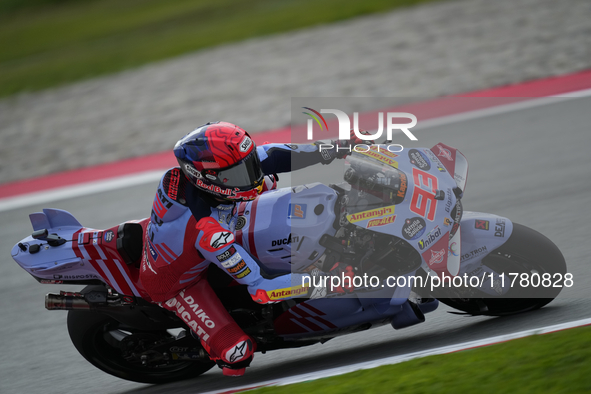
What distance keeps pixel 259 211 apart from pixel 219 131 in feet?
1.68

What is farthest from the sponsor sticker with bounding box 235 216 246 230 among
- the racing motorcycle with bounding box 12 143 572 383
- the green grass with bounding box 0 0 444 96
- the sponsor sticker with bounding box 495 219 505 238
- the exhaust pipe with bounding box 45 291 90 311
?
the green grass with bounding box 0 0 444 96

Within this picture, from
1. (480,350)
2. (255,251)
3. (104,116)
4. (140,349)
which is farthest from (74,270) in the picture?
(104,116)

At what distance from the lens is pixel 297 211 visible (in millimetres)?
3594

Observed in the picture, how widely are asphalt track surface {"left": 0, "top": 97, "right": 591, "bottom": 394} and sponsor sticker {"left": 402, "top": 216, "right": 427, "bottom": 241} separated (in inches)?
35.1

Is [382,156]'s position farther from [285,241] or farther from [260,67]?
[260,67]

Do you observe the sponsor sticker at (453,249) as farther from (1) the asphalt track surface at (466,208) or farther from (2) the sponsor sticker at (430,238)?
(1) the asphalt track surface at (466,208)

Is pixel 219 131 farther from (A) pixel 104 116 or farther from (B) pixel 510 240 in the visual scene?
(A) pixel 104 116

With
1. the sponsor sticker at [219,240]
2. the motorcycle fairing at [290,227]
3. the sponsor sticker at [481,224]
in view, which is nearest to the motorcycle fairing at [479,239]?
the sponsor sticker at [481,224]

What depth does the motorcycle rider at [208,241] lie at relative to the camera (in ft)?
10.9

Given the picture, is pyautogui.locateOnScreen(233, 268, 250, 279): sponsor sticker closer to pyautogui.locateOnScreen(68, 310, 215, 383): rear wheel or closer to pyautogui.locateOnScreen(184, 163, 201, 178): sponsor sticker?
pyautogui.locateOnScreen(184, 163, 201, 178): sponsor sticker

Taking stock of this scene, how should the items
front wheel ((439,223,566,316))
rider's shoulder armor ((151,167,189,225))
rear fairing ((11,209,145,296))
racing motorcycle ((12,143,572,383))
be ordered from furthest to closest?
rear fairing ((11,209,145,296)), front wheel ((439,223,566,316)), rider's shoulder armor ((151,167,189,225)), racing motorcycle ((12,143,572,383))

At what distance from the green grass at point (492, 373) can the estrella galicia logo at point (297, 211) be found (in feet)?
2.99

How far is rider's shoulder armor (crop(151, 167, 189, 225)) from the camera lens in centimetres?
352

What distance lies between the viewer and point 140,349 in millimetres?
4168
